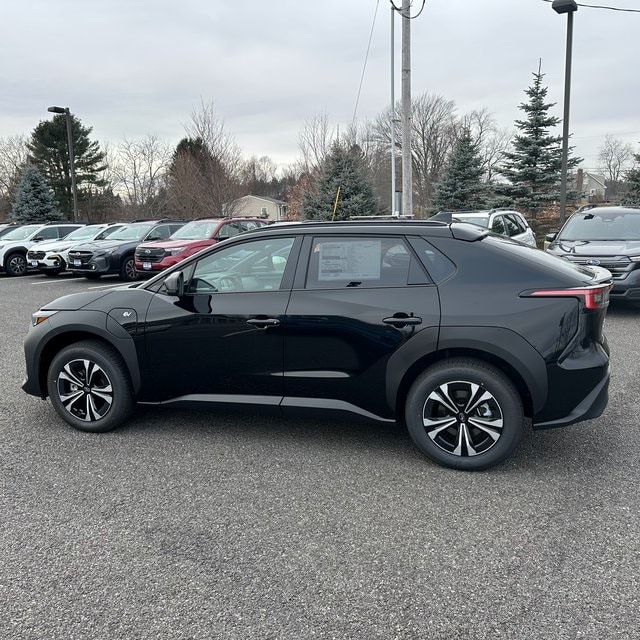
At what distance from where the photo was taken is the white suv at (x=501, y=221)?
11781 mm

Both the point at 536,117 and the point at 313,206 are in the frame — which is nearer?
the point at 313,206

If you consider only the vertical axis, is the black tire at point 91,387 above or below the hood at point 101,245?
below

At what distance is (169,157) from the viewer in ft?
145

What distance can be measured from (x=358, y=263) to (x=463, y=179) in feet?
97.1

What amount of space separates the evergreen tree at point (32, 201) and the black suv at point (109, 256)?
77.2 ft

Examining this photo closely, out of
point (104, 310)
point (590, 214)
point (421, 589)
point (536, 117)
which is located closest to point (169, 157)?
point (536, 117)

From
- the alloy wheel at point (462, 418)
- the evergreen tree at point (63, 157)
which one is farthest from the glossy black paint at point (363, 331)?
the evergreen tree at point (63, 157)

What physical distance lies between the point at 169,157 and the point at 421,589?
149 feet

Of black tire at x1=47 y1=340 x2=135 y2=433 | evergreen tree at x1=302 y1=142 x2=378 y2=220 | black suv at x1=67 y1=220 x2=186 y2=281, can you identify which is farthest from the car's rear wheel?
black tire at x1=47 y1=340 x2=135 y2=433

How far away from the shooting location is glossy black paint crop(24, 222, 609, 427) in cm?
369

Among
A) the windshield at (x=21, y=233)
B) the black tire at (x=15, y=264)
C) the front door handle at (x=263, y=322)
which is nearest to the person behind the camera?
the front door handle at (x=263, y=322)

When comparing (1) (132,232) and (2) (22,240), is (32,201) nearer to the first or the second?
(2) (22,240)

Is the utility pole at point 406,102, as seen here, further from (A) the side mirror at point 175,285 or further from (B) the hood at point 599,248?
(A) the side mirror at point 175,285

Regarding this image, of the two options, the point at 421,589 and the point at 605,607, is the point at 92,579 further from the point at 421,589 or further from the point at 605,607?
the point at 605,607
